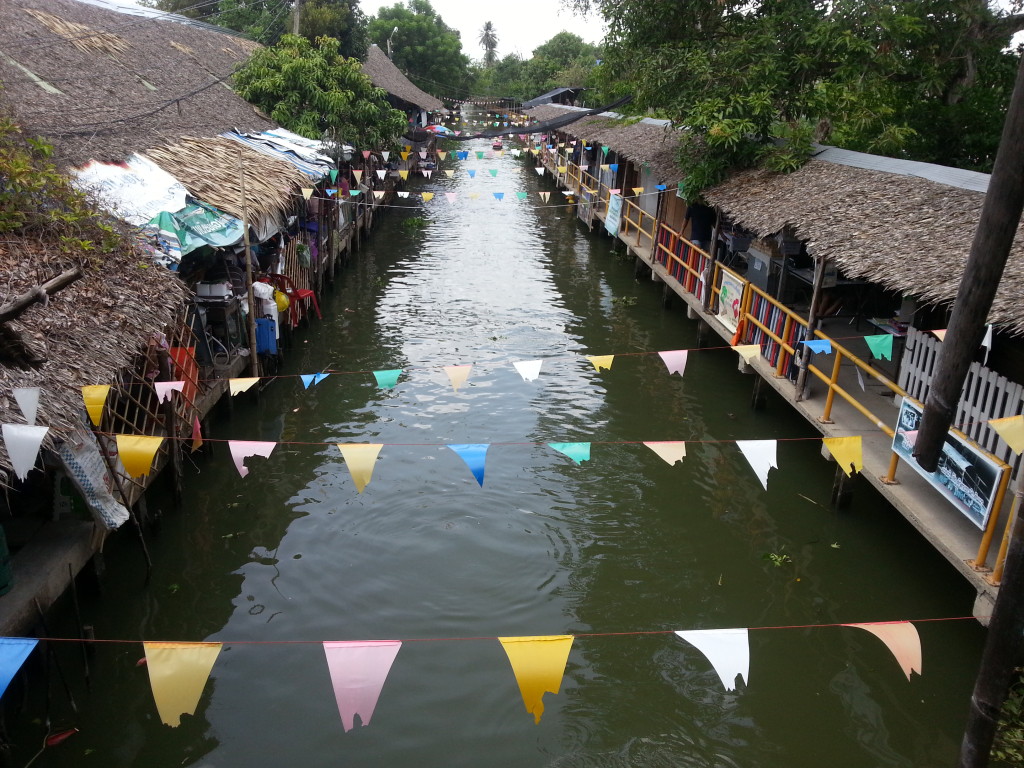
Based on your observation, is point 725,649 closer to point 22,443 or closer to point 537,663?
point 537,663

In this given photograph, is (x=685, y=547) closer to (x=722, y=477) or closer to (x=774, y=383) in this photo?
(x=722, y=477)

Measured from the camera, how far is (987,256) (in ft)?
13.1

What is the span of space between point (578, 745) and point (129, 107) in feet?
44.8

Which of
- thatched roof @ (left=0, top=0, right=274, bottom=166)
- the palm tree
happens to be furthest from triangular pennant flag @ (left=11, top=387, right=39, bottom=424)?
the palm tree

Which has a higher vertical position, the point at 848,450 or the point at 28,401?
the point at 28,401

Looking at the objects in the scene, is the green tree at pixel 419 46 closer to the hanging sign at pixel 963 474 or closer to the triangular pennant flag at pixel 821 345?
the triangular pennant flag at pixel 821 345

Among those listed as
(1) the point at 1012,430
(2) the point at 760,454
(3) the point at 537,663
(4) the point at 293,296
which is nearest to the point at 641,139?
(4) the point at 293,296

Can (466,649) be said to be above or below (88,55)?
below

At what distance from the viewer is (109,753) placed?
20.5 ft

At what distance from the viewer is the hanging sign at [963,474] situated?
7070mm

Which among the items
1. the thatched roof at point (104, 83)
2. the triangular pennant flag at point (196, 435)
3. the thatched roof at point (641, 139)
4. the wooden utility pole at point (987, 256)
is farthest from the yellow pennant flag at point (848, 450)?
the thatched roof at point (641, 139)

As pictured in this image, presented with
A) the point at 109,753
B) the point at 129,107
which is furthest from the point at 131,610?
the point at 129,107

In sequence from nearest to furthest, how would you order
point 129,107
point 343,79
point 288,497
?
point 288,497, point 129,107, point 343,79

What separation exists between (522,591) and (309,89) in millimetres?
16445
